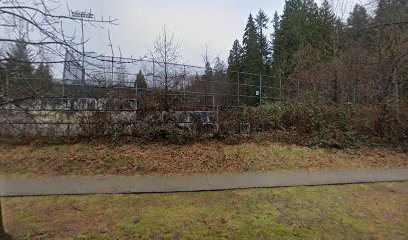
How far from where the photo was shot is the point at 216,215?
508 cm

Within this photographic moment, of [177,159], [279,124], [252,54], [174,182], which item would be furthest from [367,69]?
[252,54]

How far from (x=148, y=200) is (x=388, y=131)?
37.1 feet

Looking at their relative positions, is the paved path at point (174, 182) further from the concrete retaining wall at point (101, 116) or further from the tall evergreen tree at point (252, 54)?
the tall evergreen tree at point (252, 54)

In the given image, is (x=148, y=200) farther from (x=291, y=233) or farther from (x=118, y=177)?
(x=291, y=233)

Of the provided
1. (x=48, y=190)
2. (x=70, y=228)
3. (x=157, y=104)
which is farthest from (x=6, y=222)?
(x=157, y=104)

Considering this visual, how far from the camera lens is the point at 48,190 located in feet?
20.7

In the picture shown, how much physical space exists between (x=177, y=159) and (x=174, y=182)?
1.89 metres

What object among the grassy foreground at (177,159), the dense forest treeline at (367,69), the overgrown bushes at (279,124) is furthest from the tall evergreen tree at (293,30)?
the grassy foreground at (177,159)

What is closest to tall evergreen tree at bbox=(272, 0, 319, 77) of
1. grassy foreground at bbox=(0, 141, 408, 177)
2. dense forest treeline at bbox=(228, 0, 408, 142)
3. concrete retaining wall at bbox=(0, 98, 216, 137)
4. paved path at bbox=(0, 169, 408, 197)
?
dense forest treeline at bbox=(228, 0, 408, 142)

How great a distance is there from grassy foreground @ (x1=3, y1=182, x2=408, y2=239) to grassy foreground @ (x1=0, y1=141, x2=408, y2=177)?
2105 mm

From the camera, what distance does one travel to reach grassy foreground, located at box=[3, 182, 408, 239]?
4.38 metres

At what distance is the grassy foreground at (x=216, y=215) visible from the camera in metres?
4.38

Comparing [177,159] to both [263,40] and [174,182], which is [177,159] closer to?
[174,182]

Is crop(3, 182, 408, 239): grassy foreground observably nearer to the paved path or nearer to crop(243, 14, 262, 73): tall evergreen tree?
the paved path
